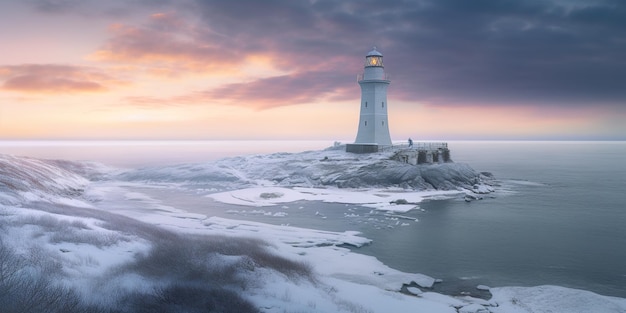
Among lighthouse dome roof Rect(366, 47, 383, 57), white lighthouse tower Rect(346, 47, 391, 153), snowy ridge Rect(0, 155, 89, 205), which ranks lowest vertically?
snowy ridge Rect(0, 155, 89, 205)

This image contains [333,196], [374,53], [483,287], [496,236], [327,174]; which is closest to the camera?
[483,287]

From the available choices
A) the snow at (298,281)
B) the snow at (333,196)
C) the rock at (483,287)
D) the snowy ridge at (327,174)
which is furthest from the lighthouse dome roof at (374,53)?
the rock at (483,287)

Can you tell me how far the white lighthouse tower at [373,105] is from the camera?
176 feet

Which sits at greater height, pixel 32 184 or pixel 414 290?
pixel 32 184

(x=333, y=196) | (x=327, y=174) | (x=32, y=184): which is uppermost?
(x=327, y=174)

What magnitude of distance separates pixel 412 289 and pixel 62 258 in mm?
11761

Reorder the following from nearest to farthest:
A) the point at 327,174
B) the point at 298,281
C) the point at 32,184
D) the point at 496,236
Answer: the point at 298,281 < the point at 496,236 < the point at 32,184 < the point at 327,174

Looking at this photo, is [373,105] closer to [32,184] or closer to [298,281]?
[32,184]

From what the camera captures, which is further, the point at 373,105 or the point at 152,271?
the point at 373,105

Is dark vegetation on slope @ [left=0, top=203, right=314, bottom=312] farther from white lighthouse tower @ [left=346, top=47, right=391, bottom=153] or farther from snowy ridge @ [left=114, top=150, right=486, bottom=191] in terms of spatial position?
white lighthouse tower @ [left=346, top=47, right=391, bottom=153]

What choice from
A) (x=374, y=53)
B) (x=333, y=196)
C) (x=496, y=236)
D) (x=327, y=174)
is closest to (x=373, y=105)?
(x=374, y=53)

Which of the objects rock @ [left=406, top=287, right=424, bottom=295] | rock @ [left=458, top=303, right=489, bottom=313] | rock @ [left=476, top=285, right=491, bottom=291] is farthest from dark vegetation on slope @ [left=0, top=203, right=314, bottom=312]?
rock @ [left=476, top=285, right=491, bottom=291]

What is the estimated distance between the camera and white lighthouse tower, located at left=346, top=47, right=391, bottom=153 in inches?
2108

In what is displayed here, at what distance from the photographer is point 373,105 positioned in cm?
5366
